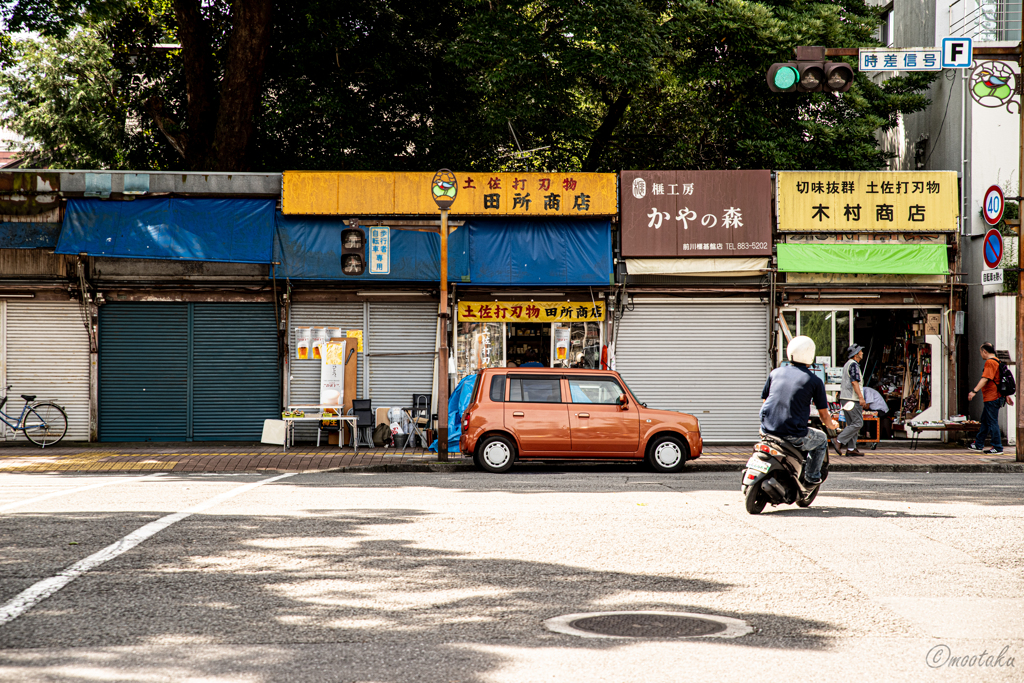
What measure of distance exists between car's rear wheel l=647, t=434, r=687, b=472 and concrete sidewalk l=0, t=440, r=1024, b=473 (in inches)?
32.7

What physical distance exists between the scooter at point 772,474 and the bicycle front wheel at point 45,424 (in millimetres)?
15591

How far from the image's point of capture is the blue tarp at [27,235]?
20031 millimetres

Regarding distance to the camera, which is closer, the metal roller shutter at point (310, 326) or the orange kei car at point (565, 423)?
the orange kei car at point (565, 423)

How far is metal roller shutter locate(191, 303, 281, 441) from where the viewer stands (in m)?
20.5

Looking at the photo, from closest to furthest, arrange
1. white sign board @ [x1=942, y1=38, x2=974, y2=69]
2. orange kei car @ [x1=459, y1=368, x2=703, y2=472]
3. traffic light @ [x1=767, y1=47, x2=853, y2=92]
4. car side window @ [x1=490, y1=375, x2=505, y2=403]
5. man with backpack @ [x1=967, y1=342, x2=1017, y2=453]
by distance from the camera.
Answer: traffic light @ [x1=767, y1=47, x2=853, y2=92], white sign board @ [x1=942, y1=38, x2=974, y2=69], orange kei car @ [x1=459, y1=368, x2=703, y2=472], car side window @ [x1=490, y1=375, x2=505, y2=403], man with backpack @ [x1=967, y1=342, x2=1017, y2=453]

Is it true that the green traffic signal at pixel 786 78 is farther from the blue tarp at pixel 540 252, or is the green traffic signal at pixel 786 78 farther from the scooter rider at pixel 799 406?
the blue tarp at pixel 540 252

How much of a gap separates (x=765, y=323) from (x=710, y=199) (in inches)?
118

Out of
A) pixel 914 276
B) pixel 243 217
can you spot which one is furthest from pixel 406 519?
pixel 914 276

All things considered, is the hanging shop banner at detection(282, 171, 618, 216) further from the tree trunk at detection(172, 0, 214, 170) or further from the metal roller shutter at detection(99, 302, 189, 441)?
the tree trunk at detection(172, 0, 214, 170)

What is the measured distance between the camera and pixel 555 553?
7.52 meters

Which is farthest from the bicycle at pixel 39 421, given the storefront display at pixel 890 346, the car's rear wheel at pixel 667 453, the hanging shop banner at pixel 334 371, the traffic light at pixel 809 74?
the traffic light at pixel 809 74

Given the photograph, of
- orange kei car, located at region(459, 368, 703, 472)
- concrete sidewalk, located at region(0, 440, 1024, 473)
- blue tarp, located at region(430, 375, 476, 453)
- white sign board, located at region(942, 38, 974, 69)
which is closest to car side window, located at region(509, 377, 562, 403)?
orange kei car, located at region(459, 368, 703, 472)

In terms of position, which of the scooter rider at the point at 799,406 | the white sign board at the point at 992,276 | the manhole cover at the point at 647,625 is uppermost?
the white sign board at the point at 992,276

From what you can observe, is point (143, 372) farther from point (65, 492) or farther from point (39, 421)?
point (65, 492)
